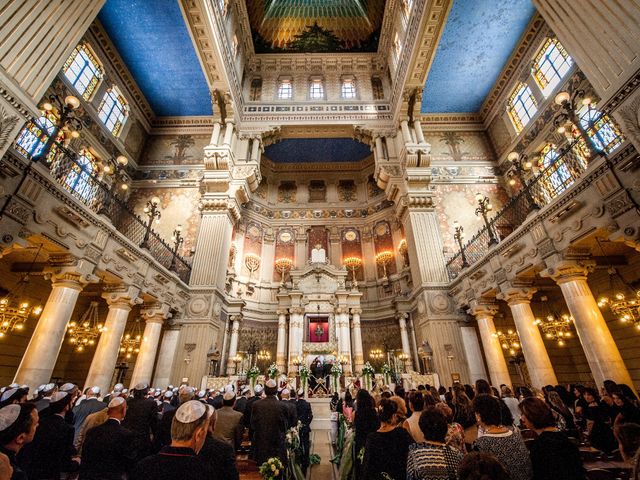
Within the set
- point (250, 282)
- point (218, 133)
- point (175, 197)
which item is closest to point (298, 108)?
point (218, 133)

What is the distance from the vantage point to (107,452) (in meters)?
2.85

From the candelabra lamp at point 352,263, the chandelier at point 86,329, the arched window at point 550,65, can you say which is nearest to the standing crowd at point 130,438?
the chandelier at point 86,329

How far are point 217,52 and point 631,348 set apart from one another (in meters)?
19.8

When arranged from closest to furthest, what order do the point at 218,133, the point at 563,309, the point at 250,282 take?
the point at 563,309 < the point at 218,133 < the point at 250,282

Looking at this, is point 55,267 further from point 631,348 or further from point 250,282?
point 631,348

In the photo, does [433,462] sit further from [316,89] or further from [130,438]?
[316,89]

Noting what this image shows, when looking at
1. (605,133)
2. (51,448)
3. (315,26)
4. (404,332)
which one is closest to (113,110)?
(315,26)

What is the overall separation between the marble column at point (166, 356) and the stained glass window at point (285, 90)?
15.8 metres

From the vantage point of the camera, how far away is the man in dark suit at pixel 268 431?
13.3 ft

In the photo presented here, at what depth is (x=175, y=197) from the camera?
17.0 metres

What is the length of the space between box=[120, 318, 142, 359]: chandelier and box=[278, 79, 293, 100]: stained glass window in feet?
52.6

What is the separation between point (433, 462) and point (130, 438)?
109 inches

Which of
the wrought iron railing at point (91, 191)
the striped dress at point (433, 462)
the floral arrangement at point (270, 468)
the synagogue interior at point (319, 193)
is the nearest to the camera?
the striped dress at point (433, 462)

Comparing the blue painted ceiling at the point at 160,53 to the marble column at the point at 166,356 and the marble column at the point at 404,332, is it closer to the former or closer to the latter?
the marble column at the point at 166,356
